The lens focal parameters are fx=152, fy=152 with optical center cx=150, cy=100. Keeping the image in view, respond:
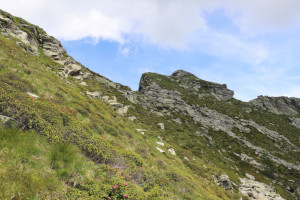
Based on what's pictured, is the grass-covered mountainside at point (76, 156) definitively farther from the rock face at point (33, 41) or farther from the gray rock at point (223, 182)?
the rock face at point (33, 41)

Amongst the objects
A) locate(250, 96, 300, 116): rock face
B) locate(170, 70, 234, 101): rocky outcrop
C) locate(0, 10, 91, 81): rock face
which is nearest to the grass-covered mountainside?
locate(0, 10, 91, 81): rock face

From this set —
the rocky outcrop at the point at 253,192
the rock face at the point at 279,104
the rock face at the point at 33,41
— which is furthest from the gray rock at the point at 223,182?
the rock face at the point at 279,104

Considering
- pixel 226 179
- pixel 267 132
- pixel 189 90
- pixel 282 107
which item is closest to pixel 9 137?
pixel 226 179

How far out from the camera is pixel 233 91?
397 feet

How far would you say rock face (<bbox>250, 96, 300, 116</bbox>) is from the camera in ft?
370

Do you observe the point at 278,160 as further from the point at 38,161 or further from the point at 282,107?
the point at 282,107

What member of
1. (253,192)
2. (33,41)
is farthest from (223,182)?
(33,41)

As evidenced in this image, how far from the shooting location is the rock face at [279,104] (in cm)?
11288

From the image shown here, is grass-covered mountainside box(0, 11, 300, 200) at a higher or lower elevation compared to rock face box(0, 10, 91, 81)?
lower

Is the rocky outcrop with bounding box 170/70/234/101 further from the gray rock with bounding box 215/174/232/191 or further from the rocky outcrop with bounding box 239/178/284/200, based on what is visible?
the gray rock with bounding box 215/174/232/191

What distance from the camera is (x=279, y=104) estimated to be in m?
119

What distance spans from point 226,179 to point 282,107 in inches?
5034

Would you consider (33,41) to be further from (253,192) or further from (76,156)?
(253,192)

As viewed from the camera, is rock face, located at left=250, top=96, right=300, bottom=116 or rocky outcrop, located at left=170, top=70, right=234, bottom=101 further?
rock face, located at left=250, top=96, right=300, bottom=116
